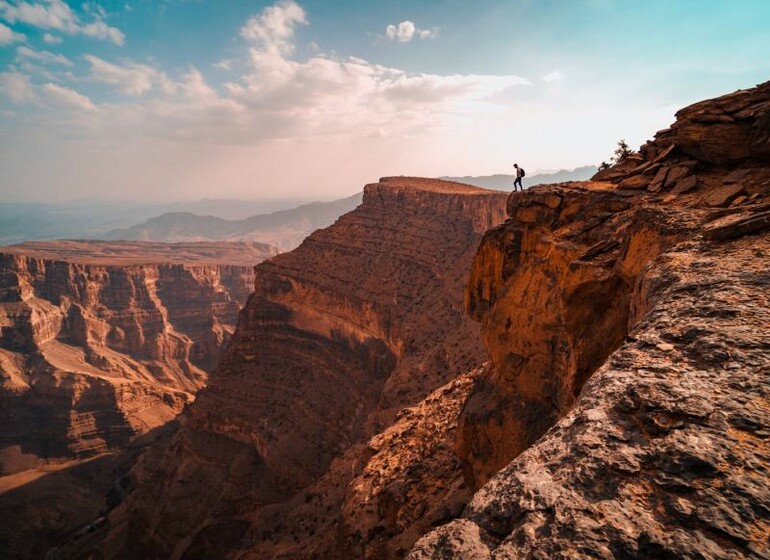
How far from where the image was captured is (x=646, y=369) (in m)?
5.90

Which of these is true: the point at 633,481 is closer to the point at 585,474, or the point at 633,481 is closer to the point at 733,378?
the point at 585,474

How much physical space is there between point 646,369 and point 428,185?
6453cm

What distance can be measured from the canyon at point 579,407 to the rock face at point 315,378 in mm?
370

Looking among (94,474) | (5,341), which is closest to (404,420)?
(94,474)

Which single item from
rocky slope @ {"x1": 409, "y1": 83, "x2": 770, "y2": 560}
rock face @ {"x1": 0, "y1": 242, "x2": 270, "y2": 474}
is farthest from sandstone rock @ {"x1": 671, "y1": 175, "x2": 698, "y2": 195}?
rock face @ {"x1": 0, "y1": 242, "x2": 270, "y2": 474}

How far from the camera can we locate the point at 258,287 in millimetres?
59375

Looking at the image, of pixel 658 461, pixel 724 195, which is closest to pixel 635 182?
pixel 724 195

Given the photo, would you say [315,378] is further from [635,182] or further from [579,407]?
[579,407]

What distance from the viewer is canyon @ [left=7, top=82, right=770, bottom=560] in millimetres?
4492

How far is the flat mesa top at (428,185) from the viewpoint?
64125 mm

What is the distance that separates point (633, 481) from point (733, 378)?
6.05ft

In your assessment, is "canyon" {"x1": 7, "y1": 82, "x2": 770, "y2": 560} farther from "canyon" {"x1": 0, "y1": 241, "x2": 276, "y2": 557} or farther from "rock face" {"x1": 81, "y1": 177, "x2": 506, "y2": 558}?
"canyon" {"x1": 0, "y1": 241, "x2": 276, "y2": 557}

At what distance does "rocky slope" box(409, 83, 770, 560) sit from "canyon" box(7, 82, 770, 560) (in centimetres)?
3

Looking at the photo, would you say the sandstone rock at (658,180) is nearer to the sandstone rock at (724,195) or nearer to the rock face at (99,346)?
the sandstone rock at (724,195)
